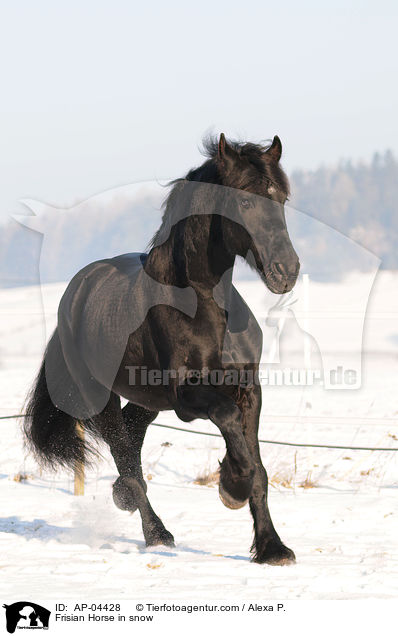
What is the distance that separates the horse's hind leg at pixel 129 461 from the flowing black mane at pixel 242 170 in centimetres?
174

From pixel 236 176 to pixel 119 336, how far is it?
57.9 inches

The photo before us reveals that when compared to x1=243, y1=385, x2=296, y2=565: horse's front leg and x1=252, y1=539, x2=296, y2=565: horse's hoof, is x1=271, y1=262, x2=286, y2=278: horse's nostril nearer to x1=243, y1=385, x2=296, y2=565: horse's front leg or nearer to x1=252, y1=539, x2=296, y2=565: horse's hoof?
x1=243, y1=385, x2=296, y2=565: horse's front leg

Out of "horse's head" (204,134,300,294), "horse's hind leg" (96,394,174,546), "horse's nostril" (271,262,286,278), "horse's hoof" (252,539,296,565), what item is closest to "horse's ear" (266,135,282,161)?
"horse's head" (204,134,300,294)

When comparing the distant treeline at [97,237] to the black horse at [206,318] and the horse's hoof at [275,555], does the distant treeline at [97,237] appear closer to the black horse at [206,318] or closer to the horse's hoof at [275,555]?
the black horse at [206,318]

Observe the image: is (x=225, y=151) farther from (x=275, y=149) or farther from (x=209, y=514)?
(x=209, y=514)

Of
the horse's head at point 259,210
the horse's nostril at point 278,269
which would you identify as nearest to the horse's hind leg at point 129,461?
the horse's head at point 259,210

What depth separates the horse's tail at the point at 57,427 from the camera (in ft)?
21.4

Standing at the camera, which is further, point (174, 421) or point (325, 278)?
point (174, 421)

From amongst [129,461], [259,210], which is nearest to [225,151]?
[259,210]

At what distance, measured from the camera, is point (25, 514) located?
6.79m

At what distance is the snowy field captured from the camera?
177 inches

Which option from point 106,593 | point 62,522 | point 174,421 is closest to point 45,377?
point 62,522

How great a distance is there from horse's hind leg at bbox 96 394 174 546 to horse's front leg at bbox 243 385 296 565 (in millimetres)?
812

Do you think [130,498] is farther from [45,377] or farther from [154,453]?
[154,453]
